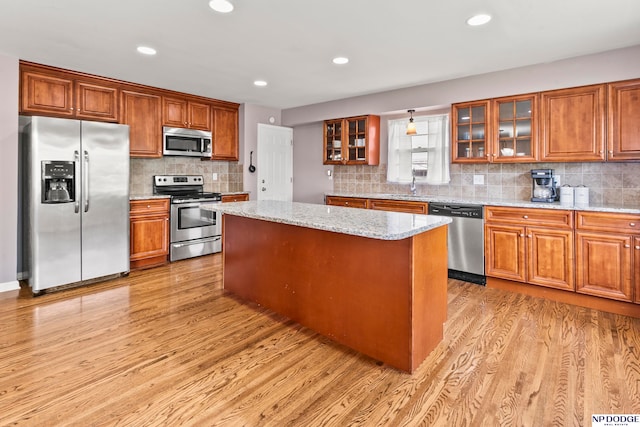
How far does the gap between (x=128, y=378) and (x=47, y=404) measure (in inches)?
14.6

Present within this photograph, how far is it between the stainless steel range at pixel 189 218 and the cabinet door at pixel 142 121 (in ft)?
1.66

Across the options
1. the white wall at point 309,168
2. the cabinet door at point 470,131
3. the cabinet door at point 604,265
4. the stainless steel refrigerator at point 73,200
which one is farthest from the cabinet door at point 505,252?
the stainless steel refrigerator at point 73,200

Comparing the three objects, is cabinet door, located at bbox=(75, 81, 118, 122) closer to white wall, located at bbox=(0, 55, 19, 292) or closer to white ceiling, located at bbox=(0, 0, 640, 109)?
white ceiling, located at bbox=(0, 0, 640, 109)

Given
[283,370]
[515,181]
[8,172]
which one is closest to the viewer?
[283,370]

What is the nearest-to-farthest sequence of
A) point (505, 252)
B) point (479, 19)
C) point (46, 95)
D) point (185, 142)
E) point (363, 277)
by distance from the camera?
point (363, 277), point (479, 19), point (505, 252), point (46, 95), point (185, 142)

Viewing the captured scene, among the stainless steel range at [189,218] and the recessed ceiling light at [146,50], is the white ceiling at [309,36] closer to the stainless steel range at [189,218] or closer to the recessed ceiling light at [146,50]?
the recessed ceiling light at [146,50]

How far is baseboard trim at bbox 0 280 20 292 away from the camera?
3508 millimetres

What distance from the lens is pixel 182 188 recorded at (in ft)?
17.5

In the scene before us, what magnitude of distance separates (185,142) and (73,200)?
1805mm

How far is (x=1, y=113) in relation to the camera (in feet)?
11.3

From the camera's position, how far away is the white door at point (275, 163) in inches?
233

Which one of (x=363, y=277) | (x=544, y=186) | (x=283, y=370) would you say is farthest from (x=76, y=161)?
(x=544, y=186)

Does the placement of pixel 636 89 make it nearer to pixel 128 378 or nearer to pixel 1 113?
pixel 128 378

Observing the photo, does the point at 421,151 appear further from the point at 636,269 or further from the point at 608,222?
the point at 636,269
